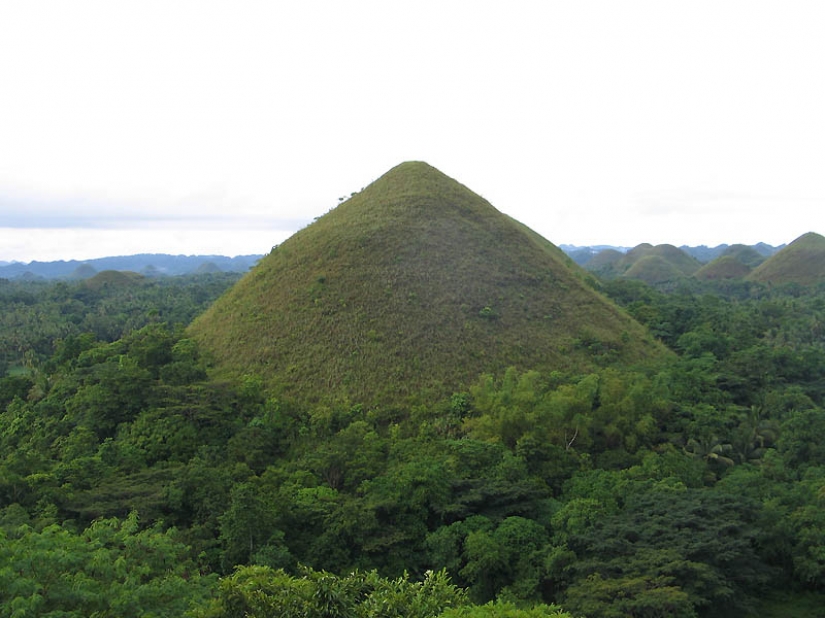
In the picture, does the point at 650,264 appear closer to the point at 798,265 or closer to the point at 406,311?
Result: the point at 798,265

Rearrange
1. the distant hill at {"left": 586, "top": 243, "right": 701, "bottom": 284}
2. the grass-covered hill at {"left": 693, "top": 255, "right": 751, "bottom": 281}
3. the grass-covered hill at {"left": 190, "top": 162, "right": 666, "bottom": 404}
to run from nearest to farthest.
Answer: the grass-covered hill at {"left": 190, "top": 162, "right": 666, "bottom": 404}
the grass-covered hill at {"left": 693, "top": 255, "right": 751, "bottom": 281}
the distant hill at {"left": 586, "top": 243, "right": 701, "bottom": 284}

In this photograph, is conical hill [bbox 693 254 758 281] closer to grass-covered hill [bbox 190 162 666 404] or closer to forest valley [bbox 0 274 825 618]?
grass-covered hill [bbox 190 162 666 404]

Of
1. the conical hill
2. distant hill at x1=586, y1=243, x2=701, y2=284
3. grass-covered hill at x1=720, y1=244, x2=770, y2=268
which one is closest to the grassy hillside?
grass-covered hill at x1=720, y1=244, x2=770, y2=268

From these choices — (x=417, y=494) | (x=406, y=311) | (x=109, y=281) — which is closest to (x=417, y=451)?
(x=417, y=494)

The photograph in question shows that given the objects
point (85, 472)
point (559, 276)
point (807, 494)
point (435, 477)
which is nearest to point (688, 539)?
point (807, 494)

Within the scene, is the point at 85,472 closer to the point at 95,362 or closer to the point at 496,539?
the point at 95,362

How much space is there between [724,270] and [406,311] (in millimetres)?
74929

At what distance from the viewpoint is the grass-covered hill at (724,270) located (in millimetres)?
80637

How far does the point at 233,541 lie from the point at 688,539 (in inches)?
346

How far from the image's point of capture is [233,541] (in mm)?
10938

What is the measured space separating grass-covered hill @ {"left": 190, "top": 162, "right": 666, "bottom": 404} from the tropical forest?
0.42 ft

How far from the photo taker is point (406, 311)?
78.8 ft

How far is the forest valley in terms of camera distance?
8.40m

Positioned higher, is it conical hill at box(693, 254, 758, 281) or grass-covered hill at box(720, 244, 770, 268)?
grass-covered hill at box(720, 244, 770, 268)
